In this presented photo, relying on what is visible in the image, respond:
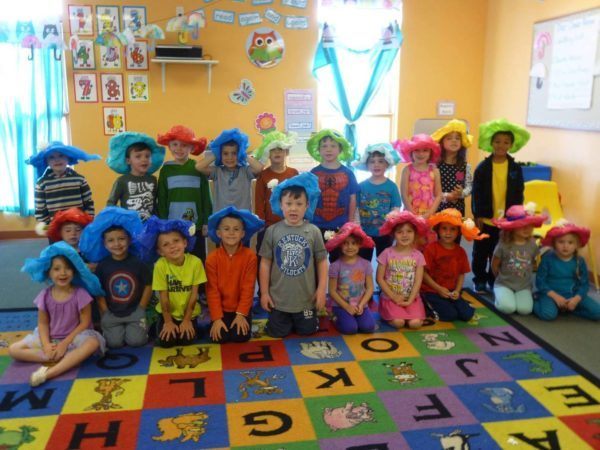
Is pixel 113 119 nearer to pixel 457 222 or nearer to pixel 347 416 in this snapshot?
Answer: pixel 457 222

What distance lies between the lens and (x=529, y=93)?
5.02 m

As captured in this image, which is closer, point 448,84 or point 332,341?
point 332,341

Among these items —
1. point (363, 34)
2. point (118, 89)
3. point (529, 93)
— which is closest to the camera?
point (529, 93)

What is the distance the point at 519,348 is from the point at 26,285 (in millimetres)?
3496

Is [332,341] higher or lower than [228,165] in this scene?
lower

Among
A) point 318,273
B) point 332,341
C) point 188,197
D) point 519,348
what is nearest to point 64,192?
point 188,197

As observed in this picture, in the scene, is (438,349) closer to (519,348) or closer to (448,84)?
(519,348)

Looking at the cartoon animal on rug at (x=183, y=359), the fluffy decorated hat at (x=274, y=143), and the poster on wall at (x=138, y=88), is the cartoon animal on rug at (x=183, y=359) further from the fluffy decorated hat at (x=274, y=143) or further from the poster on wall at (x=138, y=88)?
the poster on wall at (x=138, y=88)

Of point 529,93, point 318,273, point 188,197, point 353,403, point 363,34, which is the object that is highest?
point 363,34

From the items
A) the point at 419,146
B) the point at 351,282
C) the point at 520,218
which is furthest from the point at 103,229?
the point at 520,218

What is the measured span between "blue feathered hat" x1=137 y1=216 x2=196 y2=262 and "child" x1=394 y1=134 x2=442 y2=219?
1.58 meters

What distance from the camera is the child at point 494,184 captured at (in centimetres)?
391

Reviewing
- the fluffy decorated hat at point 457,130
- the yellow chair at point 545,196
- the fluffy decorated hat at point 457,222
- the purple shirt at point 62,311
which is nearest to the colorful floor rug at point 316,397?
the purple shirt at point 62,311

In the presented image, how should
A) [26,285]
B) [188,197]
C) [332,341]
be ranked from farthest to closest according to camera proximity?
1. [26,285]
2. [188,197]
3. [332,341]
